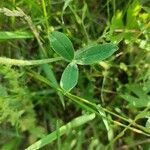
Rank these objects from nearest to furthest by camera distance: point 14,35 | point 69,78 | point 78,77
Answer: point 69,78 → point 14,35 → point 78,77

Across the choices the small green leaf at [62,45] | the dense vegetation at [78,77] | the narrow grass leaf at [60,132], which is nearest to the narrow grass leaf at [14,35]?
the dense vegetation at [78,77]

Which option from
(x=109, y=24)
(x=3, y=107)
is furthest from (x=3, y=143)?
(x=109, y=24)

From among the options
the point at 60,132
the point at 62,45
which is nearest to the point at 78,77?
the point at 60,132

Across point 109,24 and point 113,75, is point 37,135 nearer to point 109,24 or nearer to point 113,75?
point 113,75

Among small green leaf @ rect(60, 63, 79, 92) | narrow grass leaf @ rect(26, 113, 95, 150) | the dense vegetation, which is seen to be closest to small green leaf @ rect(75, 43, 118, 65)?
small green leaf @ rect(60, 63, 79, 92)

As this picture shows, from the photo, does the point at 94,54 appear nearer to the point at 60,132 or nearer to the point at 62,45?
the point at 62,45
